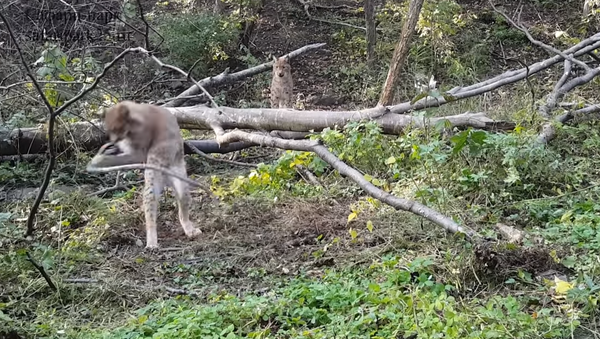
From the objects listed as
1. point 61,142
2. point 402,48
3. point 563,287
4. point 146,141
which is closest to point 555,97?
point 402,48

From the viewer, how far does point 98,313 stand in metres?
4.19

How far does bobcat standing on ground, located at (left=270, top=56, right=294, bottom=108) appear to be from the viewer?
805cm

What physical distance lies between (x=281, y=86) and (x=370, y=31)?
11.6 ft

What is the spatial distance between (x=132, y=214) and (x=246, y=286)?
3.21ft

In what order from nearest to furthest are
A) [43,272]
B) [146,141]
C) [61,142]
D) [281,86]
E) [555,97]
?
1. [146,141]
2. [61,142]
3. [43,272]
4. [555,97]
5. [281,86]

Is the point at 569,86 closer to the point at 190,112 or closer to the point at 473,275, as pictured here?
the point at 473,275

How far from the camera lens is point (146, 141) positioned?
1082 millimetres

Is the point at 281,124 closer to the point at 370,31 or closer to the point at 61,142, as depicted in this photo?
the point at 61,142

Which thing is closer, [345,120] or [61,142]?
[61,142]

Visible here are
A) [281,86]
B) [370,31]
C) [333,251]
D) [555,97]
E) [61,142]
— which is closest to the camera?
[61,142]

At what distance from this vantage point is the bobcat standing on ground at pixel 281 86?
8047 mm

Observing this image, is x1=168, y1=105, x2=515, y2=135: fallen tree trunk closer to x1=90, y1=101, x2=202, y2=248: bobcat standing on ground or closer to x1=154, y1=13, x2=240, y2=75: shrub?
x1=154, y1=13, x2=240, y2=75: shrub

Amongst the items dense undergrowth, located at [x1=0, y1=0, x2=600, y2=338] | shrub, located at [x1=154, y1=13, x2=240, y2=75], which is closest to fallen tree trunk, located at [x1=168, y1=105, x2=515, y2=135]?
dense undergrowth, located at [x1=0, y1=0, x2=600, y2=338]

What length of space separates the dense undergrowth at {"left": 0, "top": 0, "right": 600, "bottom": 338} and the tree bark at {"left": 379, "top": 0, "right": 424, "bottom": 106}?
1.09 meters
